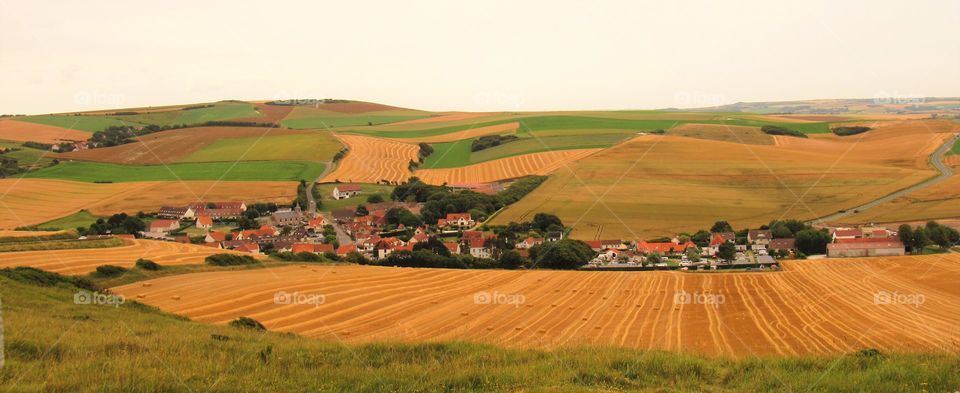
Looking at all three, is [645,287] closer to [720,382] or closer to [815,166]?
[720,382]

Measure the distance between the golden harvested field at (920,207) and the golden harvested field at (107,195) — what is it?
4973 centimetres

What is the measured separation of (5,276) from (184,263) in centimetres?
872

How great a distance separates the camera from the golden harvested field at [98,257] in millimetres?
22922

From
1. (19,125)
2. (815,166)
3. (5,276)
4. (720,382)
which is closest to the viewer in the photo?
(720,382)

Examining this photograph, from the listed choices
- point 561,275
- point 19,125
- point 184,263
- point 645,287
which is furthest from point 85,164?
point 645,287

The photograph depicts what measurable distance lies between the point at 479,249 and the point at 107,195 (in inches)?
1636

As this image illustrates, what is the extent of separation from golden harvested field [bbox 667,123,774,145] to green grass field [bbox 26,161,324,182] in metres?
46.0

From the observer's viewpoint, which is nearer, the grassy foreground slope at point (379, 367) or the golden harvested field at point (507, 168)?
the grassy foreground slope at point (379, 367)

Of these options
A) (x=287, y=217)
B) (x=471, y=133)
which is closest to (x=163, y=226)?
(x=287, y=217)

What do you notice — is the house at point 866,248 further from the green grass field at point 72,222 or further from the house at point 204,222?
the green grass field at point 72,222

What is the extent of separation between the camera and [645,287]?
28141 millimetres

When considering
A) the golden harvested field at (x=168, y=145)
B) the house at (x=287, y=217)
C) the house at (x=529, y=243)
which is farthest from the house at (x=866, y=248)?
the golden harvested field at (x=168, y=145)
